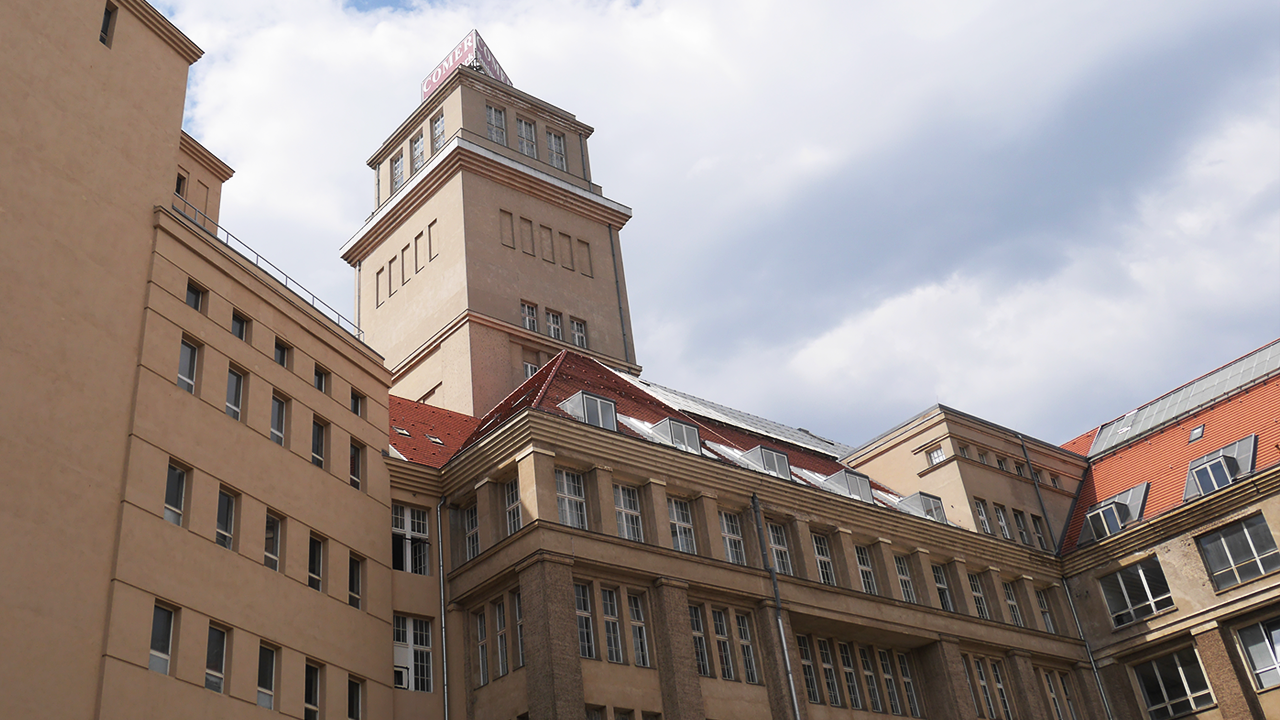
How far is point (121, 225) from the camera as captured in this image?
27.1m

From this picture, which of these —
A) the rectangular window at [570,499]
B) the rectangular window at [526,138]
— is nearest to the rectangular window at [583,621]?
the rectangular window at [570,499]

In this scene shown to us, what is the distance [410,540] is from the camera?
107 feet


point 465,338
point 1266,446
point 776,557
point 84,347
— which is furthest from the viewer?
point 465,338

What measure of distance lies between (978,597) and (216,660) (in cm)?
2754

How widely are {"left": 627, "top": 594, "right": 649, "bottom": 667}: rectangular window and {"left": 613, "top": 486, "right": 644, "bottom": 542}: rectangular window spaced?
180 cm

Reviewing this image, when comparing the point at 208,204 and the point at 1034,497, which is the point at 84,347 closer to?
the point at 208,204

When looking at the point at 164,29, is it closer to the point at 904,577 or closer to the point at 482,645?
the point at 482,645

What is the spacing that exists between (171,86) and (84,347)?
9.74 m

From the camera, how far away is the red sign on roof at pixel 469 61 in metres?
60.9

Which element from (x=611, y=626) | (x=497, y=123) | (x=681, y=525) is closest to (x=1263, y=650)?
(x=681, y=525)

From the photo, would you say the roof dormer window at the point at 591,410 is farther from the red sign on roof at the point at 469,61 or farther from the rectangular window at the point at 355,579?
the red sign on roof at the point at 469,61

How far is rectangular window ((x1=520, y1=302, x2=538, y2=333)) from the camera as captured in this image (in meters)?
49.4

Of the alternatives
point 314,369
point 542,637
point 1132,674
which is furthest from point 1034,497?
point 314,369

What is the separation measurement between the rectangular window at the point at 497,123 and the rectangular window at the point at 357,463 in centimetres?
2494
